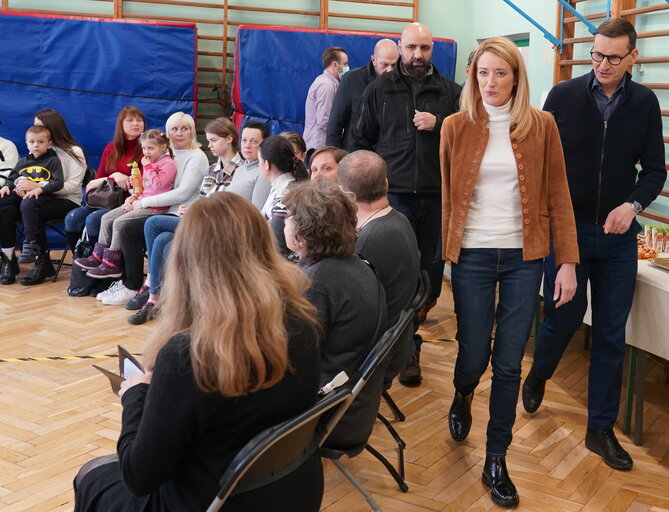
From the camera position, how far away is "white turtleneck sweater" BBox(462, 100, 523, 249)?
7.99 feet

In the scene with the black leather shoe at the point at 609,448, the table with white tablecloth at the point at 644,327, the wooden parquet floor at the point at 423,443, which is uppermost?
the table with white tablecloth at the point at 644,327

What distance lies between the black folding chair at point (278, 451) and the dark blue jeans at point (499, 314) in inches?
36.3

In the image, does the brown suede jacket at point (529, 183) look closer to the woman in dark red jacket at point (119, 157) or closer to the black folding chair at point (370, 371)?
the black folding chair at point (370, 371)

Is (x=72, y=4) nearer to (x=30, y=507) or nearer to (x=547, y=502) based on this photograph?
(x=30, y=507)

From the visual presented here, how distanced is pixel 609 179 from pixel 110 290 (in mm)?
3353

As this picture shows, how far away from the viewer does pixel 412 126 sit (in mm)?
3631

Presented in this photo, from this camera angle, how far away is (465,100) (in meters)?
2.48

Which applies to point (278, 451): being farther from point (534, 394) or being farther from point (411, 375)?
point (411, 375)

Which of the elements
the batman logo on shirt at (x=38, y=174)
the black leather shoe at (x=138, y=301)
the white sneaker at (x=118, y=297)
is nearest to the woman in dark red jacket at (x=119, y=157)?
the batman logo on shirt at (x=38, y=174)

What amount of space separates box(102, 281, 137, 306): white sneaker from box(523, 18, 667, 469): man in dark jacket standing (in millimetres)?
3057

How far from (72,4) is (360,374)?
621 centimetres

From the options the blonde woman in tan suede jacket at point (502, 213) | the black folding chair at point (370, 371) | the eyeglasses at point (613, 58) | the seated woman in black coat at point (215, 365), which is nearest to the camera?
the seated woman in black coat at point (215, 365)

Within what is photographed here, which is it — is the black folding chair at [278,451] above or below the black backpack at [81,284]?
above

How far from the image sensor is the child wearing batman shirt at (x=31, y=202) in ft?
17.7
